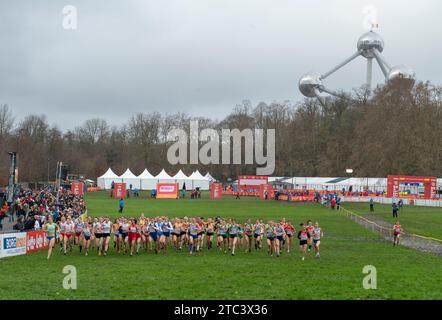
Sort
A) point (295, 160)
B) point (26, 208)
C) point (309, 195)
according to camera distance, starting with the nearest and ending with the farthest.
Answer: point (26, 208) → point (309, 195) → point (295, 160)

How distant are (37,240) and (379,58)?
105 m

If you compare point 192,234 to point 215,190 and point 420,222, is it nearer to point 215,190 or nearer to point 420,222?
point 420,222

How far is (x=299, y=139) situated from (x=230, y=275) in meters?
96.2

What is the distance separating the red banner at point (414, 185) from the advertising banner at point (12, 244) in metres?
53.8

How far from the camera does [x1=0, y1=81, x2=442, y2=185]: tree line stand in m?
84.3

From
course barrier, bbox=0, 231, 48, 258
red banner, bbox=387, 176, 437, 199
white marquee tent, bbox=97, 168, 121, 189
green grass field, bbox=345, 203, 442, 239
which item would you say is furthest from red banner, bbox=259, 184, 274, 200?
course barrier, bbox=0, 231, 48, 258

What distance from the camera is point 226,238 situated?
29938mm

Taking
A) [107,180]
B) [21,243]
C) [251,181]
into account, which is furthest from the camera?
[107,180]

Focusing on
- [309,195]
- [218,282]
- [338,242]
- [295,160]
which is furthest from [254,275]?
[295,160]

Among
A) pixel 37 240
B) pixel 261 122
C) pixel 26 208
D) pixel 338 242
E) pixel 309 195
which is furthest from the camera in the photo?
pixel 261 122

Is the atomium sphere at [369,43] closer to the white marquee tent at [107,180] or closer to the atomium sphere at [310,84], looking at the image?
the atomium sphere at [310,84]

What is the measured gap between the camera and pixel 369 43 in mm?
121188

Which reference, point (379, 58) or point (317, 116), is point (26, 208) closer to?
point (317, 116)

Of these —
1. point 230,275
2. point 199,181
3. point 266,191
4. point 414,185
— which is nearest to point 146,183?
point 199,181
